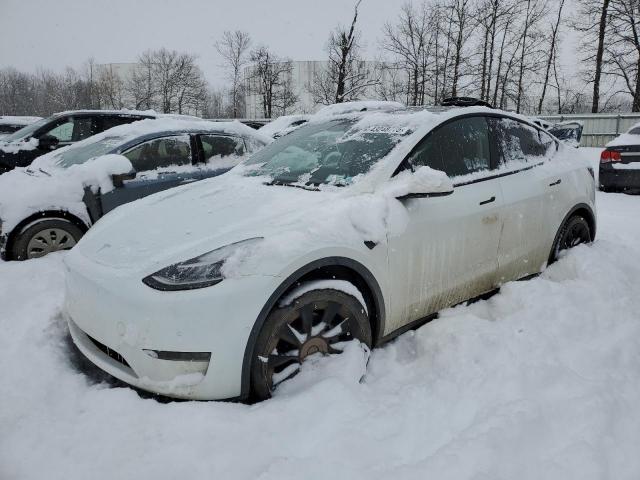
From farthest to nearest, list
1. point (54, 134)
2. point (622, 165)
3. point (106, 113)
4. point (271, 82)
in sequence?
1. point (271, 82)
2. point (622, 165)
3. point (106, 113)
4. point (54, 134)

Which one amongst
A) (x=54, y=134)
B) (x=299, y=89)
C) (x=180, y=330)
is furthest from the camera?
(x=299, y=89)

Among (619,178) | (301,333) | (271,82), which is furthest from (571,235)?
(271,82)

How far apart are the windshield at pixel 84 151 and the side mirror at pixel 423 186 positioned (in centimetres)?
376

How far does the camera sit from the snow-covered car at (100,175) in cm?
441

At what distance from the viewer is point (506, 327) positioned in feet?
9.09

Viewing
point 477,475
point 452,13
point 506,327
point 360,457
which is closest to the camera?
point 477,475

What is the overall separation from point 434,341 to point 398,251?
61 centimetres

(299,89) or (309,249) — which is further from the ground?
(299,89)

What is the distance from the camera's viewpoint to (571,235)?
13.1 ft

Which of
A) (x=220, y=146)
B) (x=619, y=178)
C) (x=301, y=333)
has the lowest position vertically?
(x=301, y=333)

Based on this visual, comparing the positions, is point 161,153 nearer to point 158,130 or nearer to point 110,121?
point 158,130

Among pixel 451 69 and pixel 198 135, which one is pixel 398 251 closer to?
pixel 198 135

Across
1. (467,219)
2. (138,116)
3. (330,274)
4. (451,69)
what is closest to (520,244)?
(467,219)

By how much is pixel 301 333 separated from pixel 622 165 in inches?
336
